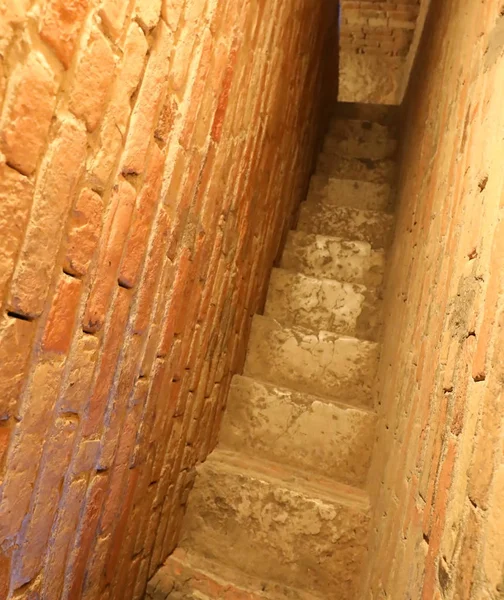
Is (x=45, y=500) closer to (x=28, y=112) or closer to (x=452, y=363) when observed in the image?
(x=28, y=112)

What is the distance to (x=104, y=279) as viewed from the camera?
3.15 ft

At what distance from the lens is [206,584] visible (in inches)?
61.7

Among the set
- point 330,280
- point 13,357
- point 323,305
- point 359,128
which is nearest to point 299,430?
point 323,305

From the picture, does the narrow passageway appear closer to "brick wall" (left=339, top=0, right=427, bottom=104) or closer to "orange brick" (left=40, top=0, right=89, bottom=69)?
"orange brick" (left=40, top=0, right=89, bottom=69)

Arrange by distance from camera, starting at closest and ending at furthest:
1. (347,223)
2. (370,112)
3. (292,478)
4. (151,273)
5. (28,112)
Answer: (28,112) → (151,273) → (292,478) → (347,223) → (370,112)

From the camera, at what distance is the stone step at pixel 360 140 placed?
3.35m

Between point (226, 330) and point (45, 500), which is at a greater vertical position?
point (226, 330)

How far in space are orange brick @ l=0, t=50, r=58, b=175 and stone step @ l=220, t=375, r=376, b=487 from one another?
1.44 meters

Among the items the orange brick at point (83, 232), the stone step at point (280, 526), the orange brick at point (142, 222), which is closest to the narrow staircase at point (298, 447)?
the stone step at point (280, 526)

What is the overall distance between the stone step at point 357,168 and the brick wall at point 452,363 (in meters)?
1.37

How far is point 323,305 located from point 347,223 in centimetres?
69

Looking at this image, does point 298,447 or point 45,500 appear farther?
point 298,447

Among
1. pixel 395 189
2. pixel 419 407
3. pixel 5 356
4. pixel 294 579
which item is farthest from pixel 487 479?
pixel 395 189

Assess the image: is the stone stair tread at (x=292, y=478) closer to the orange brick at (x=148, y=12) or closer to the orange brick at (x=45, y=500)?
the orange brick at (x=45, y=500)
